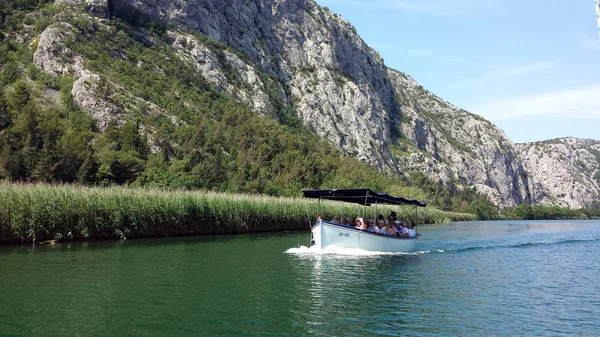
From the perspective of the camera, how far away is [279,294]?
1803 cm

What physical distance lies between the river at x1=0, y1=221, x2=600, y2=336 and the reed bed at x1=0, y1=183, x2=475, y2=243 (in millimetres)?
1972

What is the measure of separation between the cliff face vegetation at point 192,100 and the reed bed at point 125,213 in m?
16.4

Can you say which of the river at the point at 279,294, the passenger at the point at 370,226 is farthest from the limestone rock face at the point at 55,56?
the passenger at the point at 370,226

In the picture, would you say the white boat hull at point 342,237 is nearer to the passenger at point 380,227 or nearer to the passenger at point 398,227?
the passenger at point 380,227

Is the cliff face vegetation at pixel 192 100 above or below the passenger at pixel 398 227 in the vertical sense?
above

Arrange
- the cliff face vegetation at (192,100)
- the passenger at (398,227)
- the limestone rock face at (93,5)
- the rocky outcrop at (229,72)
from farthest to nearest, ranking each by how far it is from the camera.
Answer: the rocky outcrop at (229,72) → the limestone rock face at (93,5) → the cliff face vegetation at (192,100) → the passenger at (398,227)

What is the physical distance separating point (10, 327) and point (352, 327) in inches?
362

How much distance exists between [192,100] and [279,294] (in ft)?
306

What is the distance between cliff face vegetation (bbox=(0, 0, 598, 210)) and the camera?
6062 cm

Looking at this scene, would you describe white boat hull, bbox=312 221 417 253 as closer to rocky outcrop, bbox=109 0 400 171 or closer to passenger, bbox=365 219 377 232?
passenger, bbox=365 219 377 232

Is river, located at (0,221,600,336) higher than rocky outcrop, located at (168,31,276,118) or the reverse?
the reverse

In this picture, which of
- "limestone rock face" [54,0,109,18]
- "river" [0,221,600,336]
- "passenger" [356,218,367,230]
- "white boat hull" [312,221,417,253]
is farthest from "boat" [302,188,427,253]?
"limestone rock face" [54,0,109,18]

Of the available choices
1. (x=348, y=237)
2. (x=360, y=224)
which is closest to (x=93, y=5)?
(x=360, y=224)

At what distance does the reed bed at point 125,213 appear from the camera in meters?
29.6
